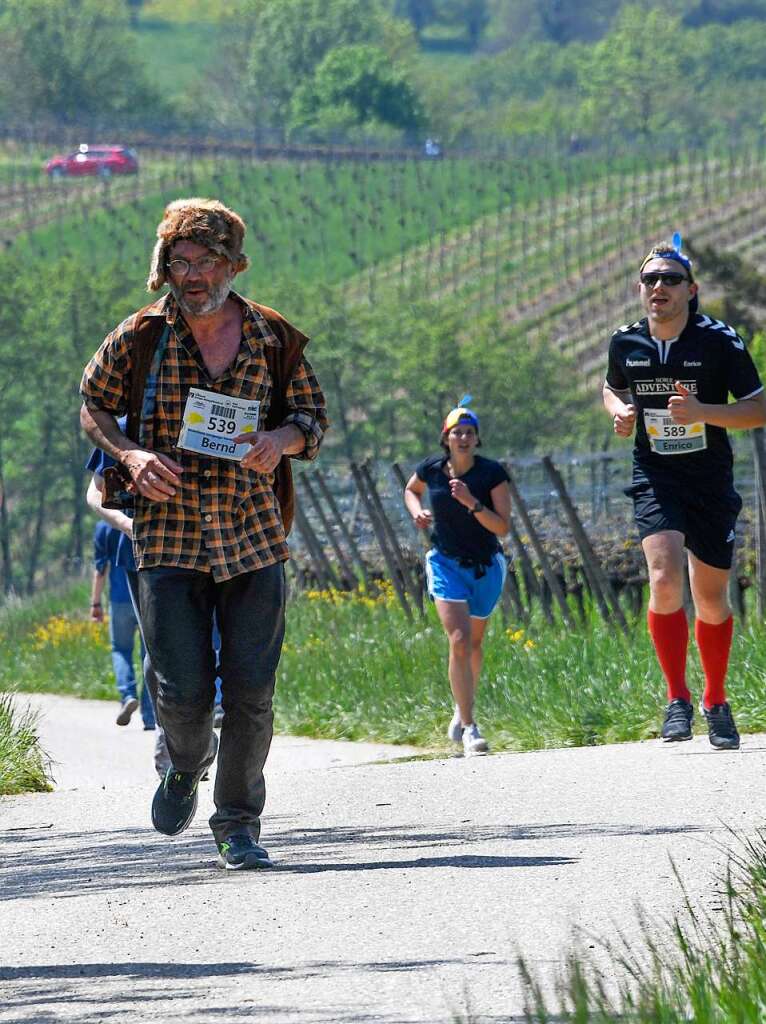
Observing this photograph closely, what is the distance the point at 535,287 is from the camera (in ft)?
328

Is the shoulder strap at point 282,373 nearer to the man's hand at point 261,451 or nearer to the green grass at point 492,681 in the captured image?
the man's hand at point 261,451

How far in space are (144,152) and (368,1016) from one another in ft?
447

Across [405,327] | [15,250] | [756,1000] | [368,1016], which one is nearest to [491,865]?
[368,1016]

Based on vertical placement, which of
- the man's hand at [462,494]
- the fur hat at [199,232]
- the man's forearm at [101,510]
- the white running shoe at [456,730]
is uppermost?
the fur hat at [199,232]

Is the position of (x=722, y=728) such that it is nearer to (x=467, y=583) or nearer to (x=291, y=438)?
(x=467, y=583)

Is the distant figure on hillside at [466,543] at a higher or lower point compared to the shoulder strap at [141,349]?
lower

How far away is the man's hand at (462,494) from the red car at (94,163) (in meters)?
113

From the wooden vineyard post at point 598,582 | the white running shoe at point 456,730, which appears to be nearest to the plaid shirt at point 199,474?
the white running shoe at point 456,730

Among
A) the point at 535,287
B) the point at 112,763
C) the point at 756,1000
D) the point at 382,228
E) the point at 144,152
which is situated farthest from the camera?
the point at 144,152

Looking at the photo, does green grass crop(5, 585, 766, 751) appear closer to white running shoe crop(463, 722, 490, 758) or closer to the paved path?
white running shoe crop(463, 722, 490, 758)

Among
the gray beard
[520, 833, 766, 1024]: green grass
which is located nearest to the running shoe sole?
the gray beard

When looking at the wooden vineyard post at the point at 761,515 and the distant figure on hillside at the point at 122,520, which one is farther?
the wooden vineyard post at the point at 761,515

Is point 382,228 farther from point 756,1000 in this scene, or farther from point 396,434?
point 756,1000

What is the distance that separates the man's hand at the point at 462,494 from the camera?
11.6m
